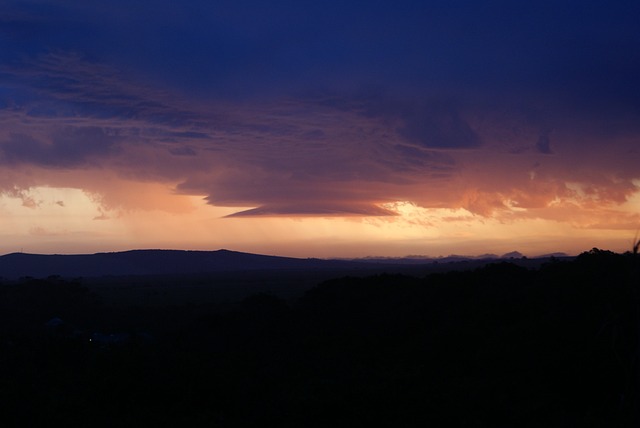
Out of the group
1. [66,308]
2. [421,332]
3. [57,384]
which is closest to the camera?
[57,384]

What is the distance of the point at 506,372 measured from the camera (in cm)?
1967

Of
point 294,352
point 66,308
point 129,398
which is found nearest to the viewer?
point 129,398

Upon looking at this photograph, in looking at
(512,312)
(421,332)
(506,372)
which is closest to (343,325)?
(421,332)

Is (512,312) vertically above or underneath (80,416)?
above

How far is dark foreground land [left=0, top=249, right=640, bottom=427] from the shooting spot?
50.0 feet

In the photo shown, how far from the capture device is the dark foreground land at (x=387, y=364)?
1524 cm

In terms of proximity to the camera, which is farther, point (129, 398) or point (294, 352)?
point (294, 352)

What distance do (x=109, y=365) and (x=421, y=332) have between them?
484 inches

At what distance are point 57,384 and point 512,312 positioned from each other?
15142 millimetres

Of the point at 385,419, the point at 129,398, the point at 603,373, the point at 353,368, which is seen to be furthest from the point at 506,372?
the point at 129,398

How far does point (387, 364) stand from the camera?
23109 mm

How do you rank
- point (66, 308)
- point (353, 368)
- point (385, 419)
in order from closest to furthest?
point (385, 419), point (353, 368), point (66, 308)

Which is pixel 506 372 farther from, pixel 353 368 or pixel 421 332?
pixel 421 332

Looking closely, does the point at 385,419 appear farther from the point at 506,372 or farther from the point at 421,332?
the point at 421,332
